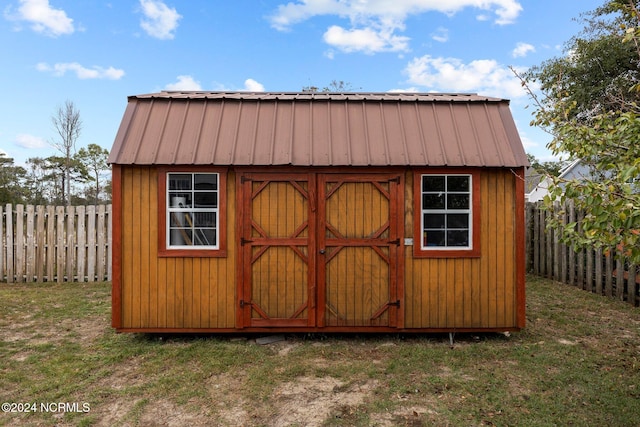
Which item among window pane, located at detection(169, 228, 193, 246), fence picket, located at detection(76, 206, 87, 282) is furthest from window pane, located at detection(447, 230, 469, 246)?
fence picket, located at detection(76, 206, 87, 282)

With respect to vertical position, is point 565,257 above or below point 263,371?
above

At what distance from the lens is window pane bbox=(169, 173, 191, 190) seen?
15.8 ft

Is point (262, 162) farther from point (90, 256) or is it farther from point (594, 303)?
point (594, 303)

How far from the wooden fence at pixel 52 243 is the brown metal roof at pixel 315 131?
4446 mm

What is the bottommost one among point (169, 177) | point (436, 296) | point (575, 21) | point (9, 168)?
point (436, 296)

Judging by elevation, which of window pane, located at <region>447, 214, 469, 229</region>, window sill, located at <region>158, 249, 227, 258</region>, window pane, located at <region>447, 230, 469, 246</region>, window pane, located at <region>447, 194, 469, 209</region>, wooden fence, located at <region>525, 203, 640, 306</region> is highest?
window pane, located at <region>447, 194, 469, 209</region>

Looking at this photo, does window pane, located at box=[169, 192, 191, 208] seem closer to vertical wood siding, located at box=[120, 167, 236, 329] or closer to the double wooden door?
vertical wood siding, located at box=[120, 167, 236, 329]

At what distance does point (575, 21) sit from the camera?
9750 mm

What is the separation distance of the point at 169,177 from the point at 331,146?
2.31 metres

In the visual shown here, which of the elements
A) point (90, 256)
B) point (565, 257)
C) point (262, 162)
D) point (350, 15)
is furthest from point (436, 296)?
point (350, 15)

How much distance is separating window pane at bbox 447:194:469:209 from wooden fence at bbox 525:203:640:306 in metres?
1.88

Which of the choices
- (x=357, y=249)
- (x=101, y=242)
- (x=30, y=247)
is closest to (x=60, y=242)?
(x=30, y=247)

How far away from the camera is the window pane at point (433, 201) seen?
4891 millimetres

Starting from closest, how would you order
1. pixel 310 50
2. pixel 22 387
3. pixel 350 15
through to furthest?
pixel 22 387 → pixel 350 15 → pixel 310 50
